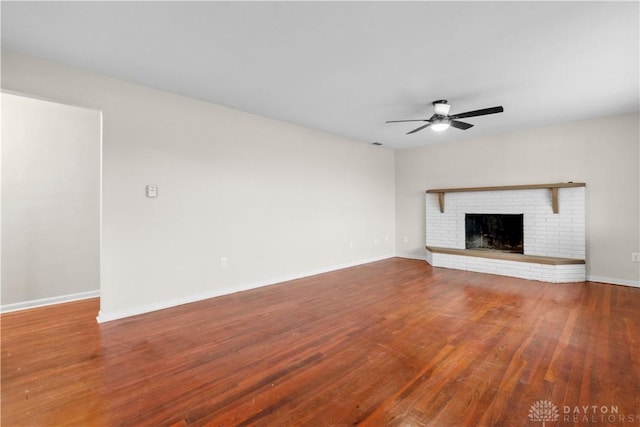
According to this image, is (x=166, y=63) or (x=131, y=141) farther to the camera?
(x=131, y=141)

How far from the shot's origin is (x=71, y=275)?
12.1 ft

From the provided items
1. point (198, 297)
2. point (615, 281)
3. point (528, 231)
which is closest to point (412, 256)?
point (528, 231)

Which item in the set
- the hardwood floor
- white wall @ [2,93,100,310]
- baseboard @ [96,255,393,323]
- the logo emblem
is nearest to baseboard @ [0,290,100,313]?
white wall @ [2,93,100,310]

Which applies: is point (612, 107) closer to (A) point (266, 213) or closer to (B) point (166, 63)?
(A) point (266, 213)

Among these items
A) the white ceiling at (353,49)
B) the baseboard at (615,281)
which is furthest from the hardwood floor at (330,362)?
the white ceiling at (353,49)

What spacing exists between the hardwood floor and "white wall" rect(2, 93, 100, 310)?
0.43 metres

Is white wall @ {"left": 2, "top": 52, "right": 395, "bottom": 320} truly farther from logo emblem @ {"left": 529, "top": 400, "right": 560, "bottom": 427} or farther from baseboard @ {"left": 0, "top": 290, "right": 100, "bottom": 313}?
logo emblem @ {"left": 529, "top": 400, "right": 560, "bottom": 427}

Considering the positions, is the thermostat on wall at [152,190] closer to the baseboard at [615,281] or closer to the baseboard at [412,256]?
the baseboard at [412,256]

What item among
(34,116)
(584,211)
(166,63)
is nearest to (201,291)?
(166,63)

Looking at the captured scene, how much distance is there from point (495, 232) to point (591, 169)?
1.67 m

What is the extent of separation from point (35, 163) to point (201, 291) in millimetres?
2584

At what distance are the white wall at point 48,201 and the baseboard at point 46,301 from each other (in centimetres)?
2

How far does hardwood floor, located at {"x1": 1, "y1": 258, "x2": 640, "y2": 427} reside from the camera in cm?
159

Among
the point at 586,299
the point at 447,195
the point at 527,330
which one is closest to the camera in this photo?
the point at 527,330
